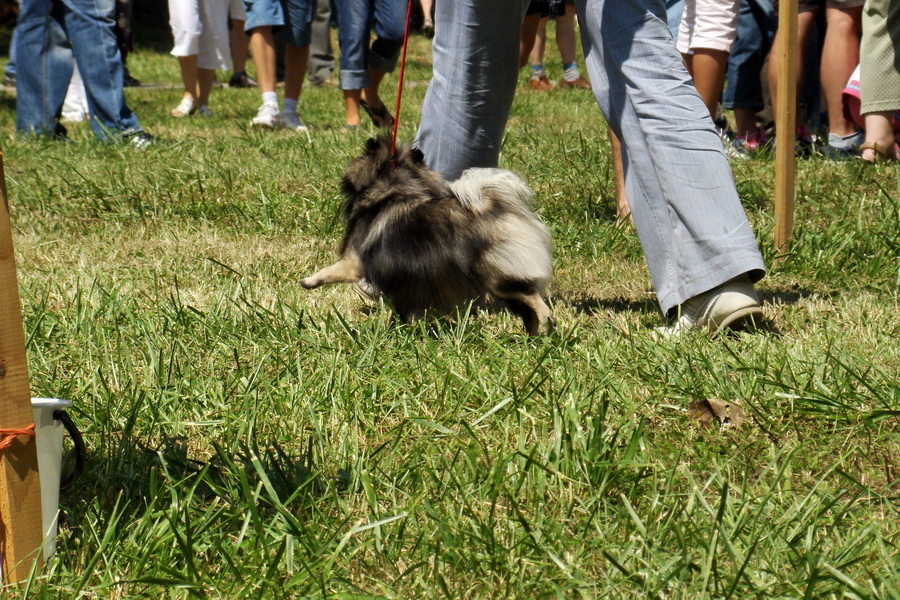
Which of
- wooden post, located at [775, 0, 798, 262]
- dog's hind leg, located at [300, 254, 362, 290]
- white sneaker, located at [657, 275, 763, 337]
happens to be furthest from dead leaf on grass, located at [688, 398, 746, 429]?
wooden post, located at [775, 0, 798, 262]

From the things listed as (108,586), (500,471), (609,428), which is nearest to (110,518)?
(108,586)

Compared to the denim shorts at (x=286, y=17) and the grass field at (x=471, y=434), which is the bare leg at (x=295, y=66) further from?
the grass field at (x=471, y=434)

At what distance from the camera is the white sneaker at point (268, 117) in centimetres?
761

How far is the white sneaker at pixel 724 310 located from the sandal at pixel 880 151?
8.88ft

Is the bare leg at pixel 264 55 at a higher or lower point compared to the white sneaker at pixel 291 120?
higher

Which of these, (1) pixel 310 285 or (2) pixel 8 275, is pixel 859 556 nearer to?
(2) pixel 8 275

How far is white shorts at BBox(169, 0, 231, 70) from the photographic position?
8.22 meters

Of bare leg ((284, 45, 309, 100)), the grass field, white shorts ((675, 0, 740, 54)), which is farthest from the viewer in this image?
bare leg ((284, 45, 309, 100))

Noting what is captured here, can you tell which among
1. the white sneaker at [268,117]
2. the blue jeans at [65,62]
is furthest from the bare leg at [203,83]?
the blue jeans at [65,62]

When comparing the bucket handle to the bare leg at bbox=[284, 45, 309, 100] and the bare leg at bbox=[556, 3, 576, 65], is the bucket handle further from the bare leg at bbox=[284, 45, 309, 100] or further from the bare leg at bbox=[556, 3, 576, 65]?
the bare leg at bbox=[556, 3, 576, 65]

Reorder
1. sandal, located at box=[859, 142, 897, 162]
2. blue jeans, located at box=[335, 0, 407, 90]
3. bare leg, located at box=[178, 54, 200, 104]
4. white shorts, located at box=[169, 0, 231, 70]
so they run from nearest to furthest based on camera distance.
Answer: sandal, located at box=[859, 142, 897, 162] → blue jeans, located at box=[335, 0, 407, 90] → white shorts, located at box=[169, 0, 231, 70] → bare leg, located at box=[178, 54, 200, 104]

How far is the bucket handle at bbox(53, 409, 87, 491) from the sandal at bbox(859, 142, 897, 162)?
449 centimetres

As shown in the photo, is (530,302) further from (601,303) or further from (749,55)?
(749,55)

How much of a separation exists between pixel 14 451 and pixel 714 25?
16.4 ft
